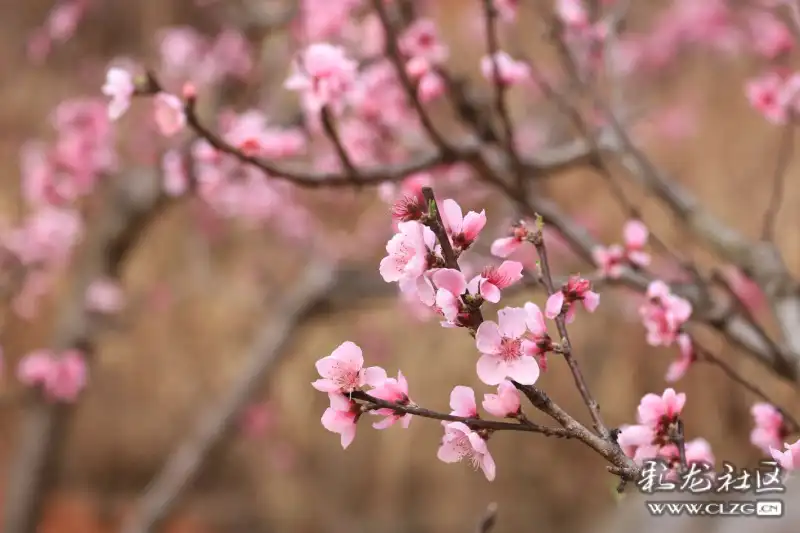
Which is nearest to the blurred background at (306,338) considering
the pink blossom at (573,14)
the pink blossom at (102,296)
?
the pink blossom at (102,296)

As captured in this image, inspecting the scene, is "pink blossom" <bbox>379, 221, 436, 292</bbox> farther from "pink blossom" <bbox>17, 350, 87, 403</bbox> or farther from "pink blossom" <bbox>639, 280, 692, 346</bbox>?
"pink blossom" <bbox>17, 350, 87, 403</bbox>

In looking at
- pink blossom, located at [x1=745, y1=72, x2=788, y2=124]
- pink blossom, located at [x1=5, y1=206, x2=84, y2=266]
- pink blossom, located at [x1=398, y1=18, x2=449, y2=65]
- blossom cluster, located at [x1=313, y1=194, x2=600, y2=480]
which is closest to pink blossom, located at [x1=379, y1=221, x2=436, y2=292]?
blossom cluster, located at [x1=313, y1=194, x2=600, y2=480]

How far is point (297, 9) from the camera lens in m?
1.61

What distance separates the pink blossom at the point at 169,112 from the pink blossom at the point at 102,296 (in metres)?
1.10

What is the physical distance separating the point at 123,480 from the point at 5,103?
2.06m

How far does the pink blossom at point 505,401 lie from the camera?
42cm

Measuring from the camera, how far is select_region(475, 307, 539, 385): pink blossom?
1.25 feet

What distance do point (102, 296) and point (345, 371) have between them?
1481 mm

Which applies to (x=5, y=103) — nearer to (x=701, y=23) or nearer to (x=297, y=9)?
(x=297, y=9)

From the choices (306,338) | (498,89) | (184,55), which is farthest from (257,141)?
(306,338)

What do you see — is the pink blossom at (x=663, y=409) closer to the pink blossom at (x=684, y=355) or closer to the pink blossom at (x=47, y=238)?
the pink blossom at (x=684, y=355)

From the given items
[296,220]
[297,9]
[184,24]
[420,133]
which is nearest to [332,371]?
[420,133]

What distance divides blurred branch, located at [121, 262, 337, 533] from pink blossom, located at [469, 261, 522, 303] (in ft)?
4.90

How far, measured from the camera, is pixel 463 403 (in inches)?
16.7
